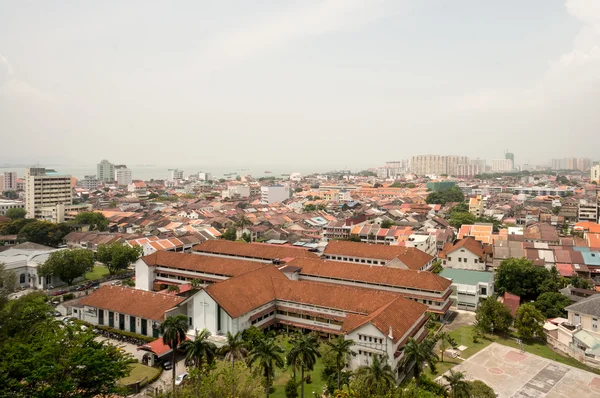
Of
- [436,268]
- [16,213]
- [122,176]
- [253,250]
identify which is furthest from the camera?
[122,176]

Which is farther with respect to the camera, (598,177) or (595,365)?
(598,177)

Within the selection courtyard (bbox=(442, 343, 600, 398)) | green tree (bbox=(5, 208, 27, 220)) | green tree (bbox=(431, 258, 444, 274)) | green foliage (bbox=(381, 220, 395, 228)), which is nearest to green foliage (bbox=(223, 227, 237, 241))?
green foliage (bbox=(381, 220, 395, 228))

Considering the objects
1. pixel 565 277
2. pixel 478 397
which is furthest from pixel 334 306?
pixel 565 277

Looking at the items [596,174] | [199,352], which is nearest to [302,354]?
[199,352]

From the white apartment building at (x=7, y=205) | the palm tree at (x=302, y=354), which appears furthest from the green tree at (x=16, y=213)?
the palm tree at (x=302, y=354)

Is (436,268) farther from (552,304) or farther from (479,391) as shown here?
(479,391)

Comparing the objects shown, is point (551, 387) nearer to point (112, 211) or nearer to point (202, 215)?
point (202, 215)

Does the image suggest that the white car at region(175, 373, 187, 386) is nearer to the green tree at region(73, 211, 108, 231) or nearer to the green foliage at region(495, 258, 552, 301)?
the green foliage at region(495, 258, 552, 301)
